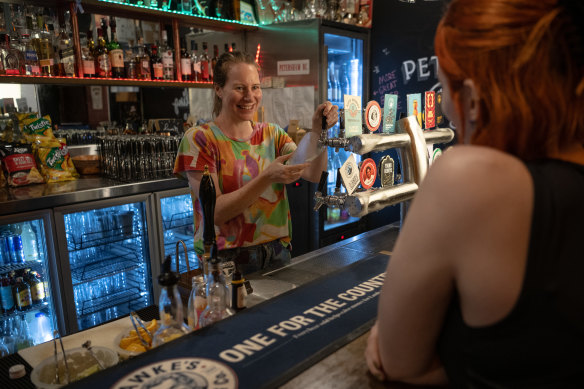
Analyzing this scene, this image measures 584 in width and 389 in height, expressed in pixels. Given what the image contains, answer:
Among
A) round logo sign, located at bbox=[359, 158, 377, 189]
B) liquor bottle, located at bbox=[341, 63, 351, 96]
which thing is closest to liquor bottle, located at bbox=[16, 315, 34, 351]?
round logo sign, located at bbox=[359, 158, 377, 189]

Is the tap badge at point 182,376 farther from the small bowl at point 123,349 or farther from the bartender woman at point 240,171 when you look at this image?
the bartender woman at point 240,171

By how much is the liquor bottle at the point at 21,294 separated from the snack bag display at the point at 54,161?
70 centimetres

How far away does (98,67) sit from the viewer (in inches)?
132

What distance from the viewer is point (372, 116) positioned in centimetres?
149

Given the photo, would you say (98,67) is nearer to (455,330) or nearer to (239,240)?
(239,240)

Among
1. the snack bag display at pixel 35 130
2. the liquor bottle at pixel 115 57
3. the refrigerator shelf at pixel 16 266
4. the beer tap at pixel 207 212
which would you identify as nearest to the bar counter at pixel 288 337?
the beer tap at pixel 207 212

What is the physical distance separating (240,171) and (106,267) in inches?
70.2

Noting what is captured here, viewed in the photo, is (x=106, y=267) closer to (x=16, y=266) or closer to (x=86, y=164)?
(x=16, y=266)

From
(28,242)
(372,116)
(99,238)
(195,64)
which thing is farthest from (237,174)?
(195,64)

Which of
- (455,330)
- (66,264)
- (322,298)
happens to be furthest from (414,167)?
(66,264)

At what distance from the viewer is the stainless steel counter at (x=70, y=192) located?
252 cm

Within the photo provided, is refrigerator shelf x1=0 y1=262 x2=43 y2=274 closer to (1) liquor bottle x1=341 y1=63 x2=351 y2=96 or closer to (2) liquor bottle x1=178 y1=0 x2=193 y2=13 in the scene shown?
(2) liquor bottle x1=178 y1=0 x2=193 y2=13

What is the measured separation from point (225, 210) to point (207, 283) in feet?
2.40

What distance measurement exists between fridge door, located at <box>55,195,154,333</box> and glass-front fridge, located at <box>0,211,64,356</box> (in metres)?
0.21
